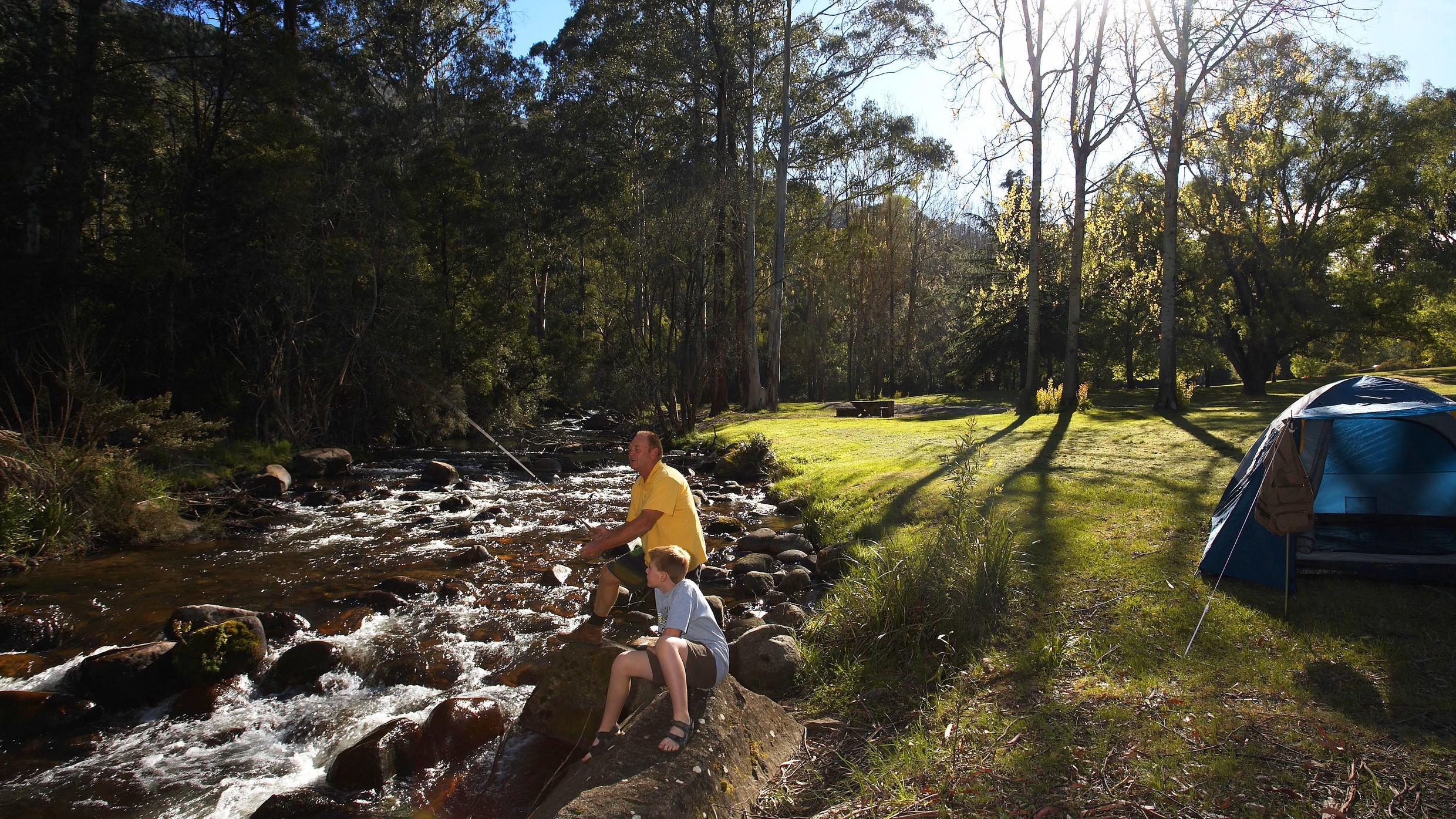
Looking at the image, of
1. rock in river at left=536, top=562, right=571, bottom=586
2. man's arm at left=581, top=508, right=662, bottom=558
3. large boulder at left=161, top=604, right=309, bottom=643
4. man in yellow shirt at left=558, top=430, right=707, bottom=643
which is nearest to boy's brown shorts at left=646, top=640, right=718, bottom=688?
man in yellow shirt at left=558, top=430, right=707, bottom=643

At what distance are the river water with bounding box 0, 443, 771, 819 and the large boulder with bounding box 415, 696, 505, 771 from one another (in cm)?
14

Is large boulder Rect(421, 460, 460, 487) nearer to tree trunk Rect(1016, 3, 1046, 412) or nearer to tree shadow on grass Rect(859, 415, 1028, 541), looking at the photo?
tree shadow on grass Rect(859, 415, 1028, 541)

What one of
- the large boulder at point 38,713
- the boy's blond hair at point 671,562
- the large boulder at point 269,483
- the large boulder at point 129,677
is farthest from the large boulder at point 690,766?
the large boulder at point 269,483

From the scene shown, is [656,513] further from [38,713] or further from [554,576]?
[38,713]

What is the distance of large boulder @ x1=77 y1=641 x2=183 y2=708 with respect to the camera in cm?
536

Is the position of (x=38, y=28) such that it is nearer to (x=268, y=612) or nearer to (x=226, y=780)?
(x=268, y=612)

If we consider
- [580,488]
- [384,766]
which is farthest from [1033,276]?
[384,766]

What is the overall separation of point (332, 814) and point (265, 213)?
1689cm

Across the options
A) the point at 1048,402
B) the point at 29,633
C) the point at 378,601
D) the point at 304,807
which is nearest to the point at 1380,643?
the point at 304,807

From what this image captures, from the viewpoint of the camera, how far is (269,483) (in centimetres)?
1319

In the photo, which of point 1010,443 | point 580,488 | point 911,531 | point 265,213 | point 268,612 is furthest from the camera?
point 265,213

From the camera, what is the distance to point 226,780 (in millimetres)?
4508

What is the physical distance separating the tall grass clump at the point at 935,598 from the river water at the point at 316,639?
86.0 inches

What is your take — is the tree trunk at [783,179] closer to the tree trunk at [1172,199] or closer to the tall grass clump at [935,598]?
the tree trunk at [1172,199]
